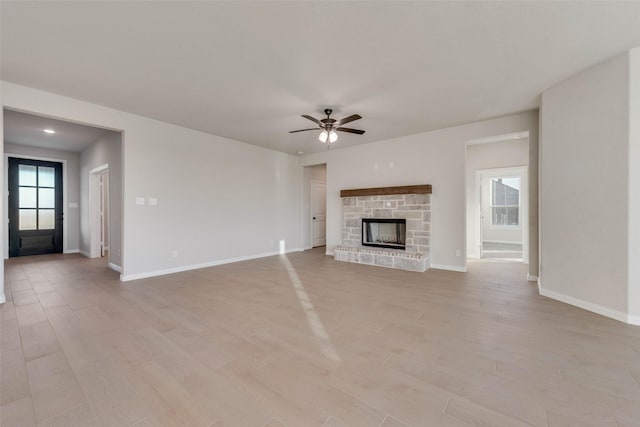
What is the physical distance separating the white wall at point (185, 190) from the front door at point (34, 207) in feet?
14.5

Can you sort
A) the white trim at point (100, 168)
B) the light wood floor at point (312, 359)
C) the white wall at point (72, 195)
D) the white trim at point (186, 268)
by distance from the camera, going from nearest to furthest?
the light wood floor at point (312, 359)
the white trim at point (186, 268)
the white trim at point (100, 168)
the white wall at point (72, 195)

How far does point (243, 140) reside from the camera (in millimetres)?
5898

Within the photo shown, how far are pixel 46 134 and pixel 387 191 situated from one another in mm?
7090

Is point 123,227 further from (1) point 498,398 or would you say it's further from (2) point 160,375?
(1) point 498,398

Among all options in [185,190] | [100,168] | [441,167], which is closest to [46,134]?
[100,168]

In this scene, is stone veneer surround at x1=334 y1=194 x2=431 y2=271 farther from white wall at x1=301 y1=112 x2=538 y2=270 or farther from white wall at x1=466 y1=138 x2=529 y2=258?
white wall at x1=466 y1=138 x2=529 y2=258

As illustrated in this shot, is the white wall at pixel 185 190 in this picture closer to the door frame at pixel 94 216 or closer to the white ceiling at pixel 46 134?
the white ceiling at pixel 46 134

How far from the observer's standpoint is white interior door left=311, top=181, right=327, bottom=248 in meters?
8.05

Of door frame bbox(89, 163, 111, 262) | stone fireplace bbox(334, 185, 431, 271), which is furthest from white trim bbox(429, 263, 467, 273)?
door frame bbox(89, 163, 111, 262)

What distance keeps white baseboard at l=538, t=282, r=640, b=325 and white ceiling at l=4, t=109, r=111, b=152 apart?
7.83 meters

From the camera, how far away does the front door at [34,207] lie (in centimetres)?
630

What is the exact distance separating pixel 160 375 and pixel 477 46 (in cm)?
376

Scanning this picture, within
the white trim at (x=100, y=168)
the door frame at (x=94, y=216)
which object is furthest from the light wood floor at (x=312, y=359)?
the door frame at (x=94, y=216)

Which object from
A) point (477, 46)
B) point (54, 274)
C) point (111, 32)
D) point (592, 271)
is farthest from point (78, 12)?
point (592, 271)
